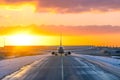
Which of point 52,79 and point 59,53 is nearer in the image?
point 52,79

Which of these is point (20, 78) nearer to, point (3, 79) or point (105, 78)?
point (3, 79)

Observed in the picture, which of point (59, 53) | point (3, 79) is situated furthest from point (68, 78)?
point (59, 53)

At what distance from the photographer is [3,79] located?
34781 mm

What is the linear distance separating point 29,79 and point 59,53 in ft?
243

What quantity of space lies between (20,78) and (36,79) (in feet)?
5.92

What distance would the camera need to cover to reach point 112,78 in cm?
3550

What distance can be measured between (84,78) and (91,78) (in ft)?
2.02

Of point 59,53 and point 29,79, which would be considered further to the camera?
point 59,53

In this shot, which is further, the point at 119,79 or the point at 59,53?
the point at 59,53

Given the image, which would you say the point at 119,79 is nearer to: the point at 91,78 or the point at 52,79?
the point at 91,78

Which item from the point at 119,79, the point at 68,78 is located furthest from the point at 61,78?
the point at 119,79

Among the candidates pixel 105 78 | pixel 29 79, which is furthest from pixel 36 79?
pixel 105 78

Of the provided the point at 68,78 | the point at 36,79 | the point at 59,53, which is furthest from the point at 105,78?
the point at 59,53

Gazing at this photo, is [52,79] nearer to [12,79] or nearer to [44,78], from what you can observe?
[44,78]
